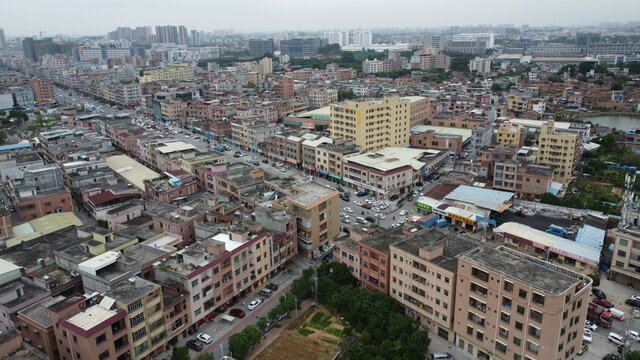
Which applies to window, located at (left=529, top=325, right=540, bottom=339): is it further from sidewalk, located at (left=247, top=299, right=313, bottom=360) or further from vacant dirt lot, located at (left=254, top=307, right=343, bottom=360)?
sidewalk, located at (left=247, top=299, right=313, bottom=360)

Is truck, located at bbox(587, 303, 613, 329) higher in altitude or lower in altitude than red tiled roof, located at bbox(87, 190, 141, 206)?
lower

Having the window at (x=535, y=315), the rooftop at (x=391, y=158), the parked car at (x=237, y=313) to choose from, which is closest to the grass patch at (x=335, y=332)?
the parked car at (x=237, y=313)

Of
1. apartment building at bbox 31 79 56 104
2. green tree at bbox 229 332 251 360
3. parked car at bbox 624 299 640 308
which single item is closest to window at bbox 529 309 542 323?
parked car at bbox 624 299 640 308

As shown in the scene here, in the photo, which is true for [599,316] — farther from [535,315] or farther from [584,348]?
[535,315]

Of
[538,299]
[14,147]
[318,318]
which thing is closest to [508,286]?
[538,299]

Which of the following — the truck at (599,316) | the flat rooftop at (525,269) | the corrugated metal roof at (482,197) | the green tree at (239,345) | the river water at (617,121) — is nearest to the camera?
the flat rooftop at (525,269)

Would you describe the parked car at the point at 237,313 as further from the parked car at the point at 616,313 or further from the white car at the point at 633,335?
the white car at the point at 633,335
